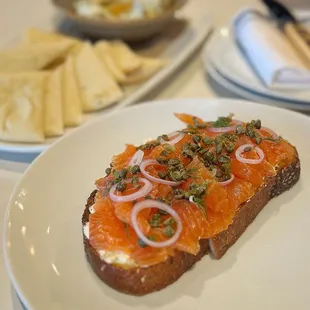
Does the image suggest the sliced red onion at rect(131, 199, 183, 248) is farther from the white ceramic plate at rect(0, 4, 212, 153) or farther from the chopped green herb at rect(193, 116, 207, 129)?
the white ceramic plate at rect(0, 4, 212, 153)

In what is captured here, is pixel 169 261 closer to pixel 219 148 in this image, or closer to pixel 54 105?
pixel 219 148

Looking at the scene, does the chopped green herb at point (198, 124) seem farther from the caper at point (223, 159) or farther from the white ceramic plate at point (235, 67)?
the white ceramic plate at point (235, 67)

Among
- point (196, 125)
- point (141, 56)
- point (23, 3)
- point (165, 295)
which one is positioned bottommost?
point (23, 3)

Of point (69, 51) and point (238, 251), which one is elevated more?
point (238, 251)

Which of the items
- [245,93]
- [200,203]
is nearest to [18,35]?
[245,93]

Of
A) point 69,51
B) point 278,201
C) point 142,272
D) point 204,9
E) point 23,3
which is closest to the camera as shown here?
point 142,272

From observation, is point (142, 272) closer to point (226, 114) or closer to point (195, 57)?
point (226, 114)

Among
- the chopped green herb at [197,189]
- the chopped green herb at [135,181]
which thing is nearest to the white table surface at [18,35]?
the chopped green herb at [135,181]

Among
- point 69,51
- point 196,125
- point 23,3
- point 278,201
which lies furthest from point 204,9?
point 278,201
